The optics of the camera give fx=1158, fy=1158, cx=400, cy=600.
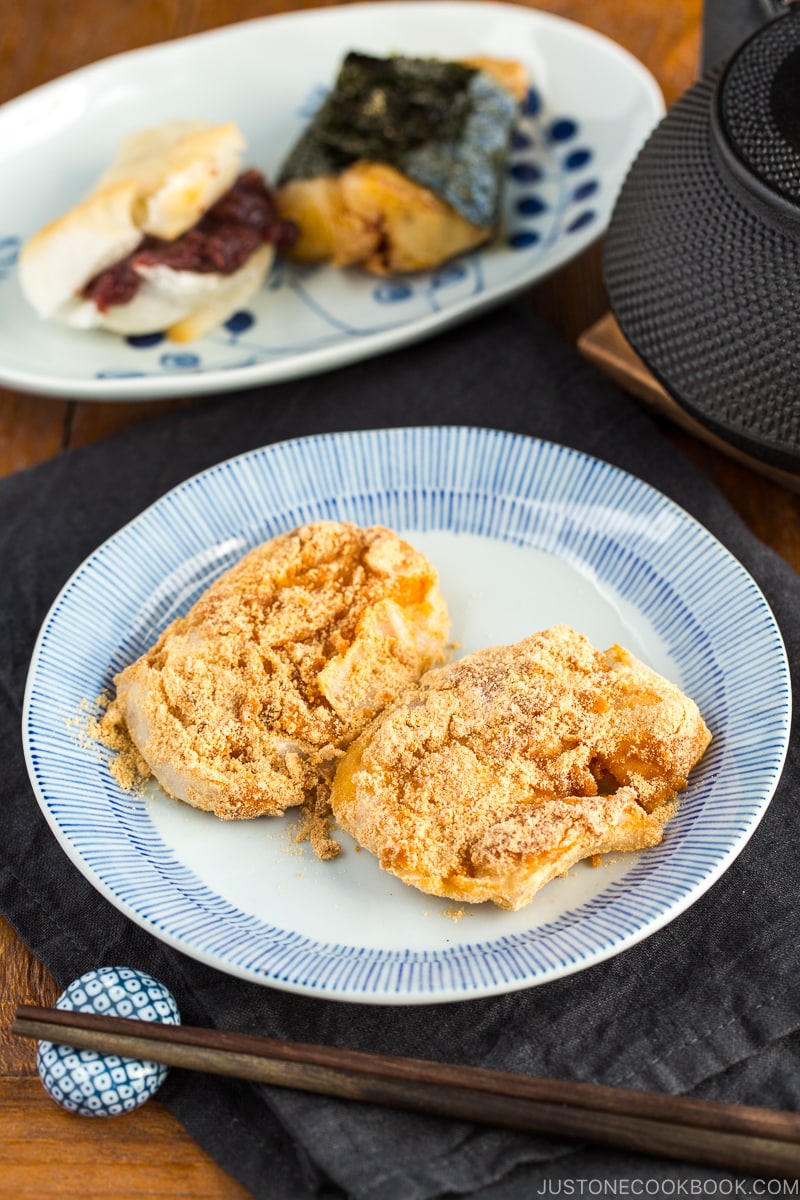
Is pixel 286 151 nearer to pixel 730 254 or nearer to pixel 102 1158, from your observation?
pixel 730 254

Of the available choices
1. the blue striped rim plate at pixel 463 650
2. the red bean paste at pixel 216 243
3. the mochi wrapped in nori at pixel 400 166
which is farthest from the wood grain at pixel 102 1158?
the mochi wrapped in nori at pixel 400 166

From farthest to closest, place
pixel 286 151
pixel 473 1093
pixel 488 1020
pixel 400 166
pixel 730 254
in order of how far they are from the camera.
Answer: pixel 286 151 < pixel 400 166 < pixel 730 254 < pixel 488 1020 < pixel 473 1093

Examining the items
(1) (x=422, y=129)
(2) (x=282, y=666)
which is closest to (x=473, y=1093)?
(2) (x=282, y=666)

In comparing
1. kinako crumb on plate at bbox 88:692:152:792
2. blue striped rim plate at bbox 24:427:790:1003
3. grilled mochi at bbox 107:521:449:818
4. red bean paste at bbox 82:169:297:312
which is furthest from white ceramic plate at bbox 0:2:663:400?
kinako crumb on plate at bbox 88:692:152:792

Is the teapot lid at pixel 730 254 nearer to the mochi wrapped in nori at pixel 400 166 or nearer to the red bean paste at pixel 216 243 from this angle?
the mochi wrapped in nori at pixel 400 166

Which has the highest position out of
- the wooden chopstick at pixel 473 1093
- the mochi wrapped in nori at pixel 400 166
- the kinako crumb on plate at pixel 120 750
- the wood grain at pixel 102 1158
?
the mochi wrapped in nori at pixel 400 166

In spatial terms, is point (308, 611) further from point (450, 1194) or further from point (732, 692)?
point (450, 1194)
